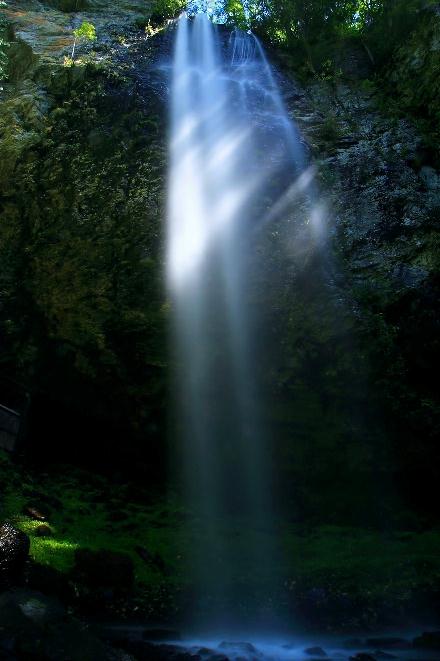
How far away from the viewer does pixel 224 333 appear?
11.0m

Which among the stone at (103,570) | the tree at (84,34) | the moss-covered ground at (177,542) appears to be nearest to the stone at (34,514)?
the moss-covered ground at (177,542)

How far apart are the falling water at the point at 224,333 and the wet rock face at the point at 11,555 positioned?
335cm

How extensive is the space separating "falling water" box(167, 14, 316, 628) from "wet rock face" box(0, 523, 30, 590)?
3350 millimetres

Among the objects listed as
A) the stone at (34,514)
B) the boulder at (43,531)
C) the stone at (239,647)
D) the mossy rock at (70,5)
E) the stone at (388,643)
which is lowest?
the stone at (239,647)

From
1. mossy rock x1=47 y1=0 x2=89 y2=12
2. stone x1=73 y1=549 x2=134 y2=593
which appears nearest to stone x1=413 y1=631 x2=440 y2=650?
stone x1=73 y1=549 x2=134 y2=593

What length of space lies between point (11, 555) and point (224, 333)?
5.78 m

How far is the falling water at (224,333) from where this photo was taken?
10.9m

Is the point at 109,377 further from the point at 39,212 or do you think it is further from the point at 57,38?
the point at 57,38

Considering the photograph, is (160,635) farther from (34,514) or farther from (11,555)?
(34,514)

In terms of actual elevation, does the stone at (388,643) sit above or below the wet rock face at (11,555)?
below

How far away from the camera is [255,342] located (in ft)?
35.9

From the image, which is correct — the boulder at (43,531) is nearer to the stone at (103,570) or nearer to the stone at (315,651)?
the stone at (103,570)

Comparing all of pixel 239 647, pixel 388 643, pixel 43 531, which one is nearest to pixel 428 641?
pixel 388 643

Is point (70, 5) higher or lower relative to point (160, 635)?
higher
